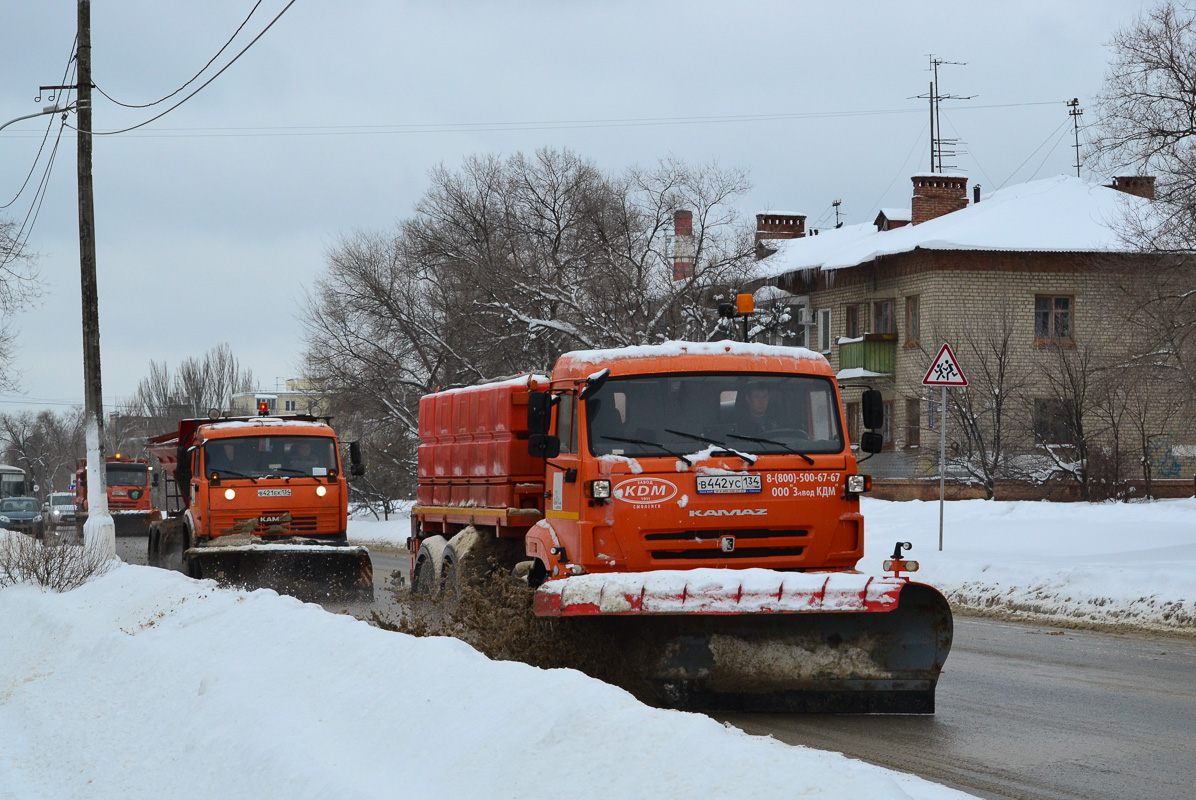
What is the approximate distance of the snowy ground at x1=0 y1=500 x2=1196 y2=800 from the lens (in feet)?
18.4

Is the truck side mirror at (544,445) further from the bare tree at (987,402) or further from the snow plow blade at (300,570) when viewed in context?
the bare tree at (987,402)

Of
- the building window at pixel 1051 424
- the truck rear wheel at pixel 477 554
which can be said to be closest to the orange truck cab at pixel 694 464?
the truck rear wheel at pixel 477 554

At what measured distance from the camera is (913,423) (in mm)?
41938

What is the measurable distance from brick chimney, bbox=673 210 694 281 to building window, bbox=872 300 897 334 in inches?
363

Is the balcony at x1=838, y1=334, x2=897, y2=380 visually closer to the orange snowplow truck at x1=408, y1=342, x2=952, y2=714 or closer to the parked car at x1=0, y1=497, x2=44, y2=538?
the parked car at x1=0, y1=497, x2=44, y2=538

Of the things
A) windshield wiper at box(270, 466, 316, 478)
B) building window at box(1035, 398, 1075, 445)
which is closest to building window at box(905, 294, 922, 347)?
building window at box(1035, 398, 1075, 445)

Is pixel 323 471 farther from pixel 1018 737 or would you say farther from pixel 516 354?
pixel 516 354

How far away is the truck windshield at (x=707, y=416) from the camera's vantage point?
10039 millimetres

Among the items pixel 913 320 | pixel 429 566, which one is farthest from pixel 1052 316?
pixel 429 566

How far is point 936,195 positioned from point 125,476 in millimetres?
28134

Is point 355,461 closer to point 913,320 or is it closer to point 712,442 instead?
point 712,442

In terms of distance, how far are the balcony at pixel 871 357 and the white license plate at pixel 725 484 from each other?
3404cm

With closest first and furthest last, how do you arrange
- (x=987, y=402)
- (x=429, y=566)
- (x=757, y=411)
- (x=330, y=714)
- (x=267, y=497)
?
(x=330, y=714) < (x=757, y=411) < (x=429, y=566) < (x=267, y=497) < (x=987, y=402)

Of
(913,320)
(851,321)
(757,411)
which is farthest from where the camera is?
(851,321)
